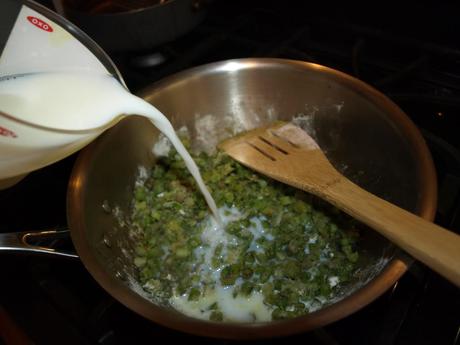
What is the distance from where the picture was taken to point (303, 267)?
3.30 ft

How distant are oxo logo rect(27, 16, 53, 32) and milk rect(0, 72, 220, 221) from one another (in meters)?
0.09

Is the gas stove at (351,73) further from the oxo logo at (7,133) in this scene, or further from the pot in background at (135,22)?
the oxo logo at (7,133)

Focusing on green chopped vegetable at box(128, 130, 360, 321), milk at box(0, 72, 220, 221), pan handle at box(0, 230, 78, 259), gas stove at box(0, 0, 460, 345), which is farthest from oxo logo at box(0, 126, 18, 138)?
green chopped vegetable at box(128, 130, 360, 321)

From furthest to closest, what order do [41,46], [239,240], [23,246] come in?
[239,240]
[41,46]
[23,246]

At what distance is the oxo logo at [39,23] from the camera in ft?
2.90

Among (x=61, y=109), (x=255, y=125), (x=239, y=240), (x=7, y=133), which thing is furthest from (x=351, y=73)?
(x=7, y=133)

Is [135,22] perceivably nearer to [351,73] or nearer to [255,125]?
[255,125]

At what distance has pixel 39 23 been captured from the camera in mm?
885

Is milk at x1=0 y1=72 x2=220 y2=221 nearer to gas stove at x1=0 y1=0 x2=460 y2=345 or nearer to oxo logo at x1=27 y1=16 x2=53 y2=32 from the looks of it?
oxo logo at x1=27 y1=16 x2=53 y2=32

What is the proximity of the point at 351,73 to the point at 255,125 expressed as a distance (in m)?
0.31

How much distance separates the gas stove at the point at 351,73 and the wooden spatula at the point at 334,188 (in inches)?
5.1

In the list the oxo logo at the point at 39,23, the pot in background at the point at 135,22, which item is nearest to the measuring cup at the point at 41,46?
the oxo logo at the point at 39,23

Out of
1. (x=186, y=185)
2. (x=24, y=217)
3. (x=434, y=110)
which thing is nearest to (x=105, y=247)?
(x=24, y=217)

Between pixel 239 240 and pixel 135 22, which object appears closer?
pixel 239 240
